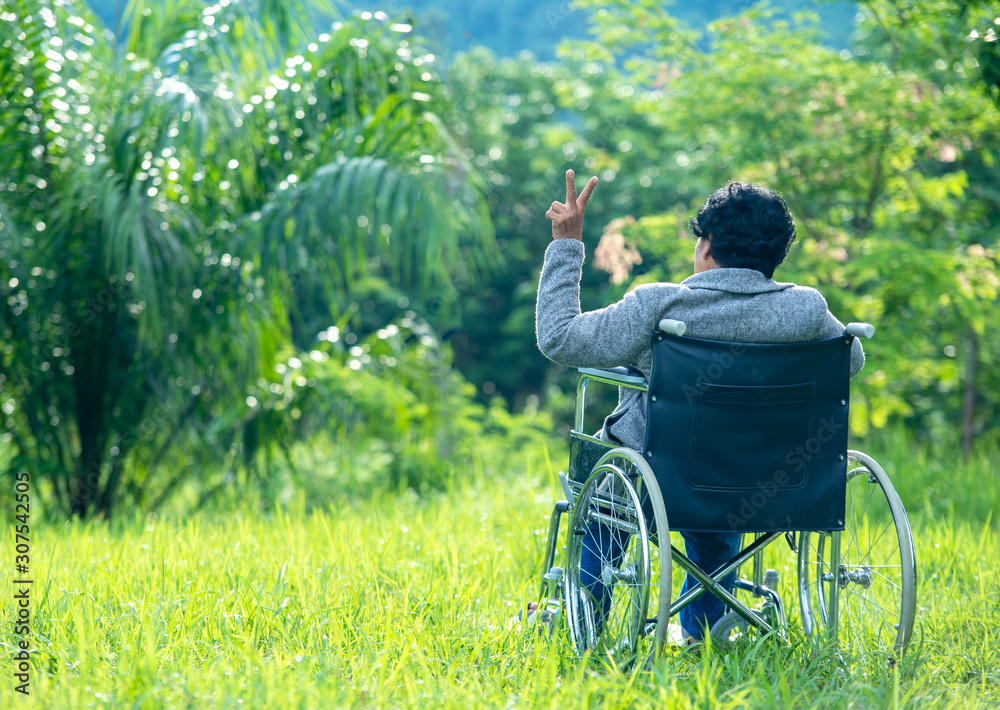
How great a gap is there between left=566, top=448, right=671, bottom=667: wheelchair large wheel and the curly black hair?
1.61ft

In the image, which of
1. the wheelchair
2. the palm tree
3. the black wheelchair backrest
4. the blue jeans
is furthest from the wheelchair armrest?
the palm tree

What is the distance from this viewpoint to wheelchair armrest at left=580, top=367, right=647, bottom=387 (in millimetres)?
1831

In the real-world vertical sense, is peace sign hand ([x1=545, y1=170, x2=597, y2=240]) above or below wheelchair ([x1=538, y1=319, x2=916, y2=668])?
above

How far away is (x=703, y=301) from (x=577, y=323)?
0.88 feet

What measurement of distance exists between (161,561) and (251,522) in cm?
94

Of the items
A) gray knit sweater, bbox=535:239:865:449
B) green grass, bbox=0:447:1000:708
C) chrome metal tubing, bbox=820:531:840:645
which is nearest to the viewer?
green grass, bbox=0:447:1000:708

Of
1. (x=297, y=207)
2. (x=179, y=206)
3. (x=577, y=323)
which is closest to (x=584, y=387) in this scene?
(x=577, y=323)

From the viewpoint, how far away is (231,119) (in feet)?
11.5

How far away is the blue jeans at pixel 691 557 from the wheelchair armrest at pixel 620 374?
1.14 ft

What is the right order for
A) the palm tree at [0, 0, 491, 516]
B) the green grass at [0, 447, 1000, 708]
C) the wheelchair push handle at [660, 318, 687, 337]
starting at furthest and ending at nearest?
the palm tree at [0, 0, 491, 516]
the wheelchair push handle at [660, 318, 687, 337]
the green grass at [0, 447, 1000, 708]

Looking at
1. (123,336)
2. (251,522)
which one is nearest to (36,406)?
(123,336)

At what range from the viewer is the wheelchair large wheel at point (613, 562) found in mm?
1741

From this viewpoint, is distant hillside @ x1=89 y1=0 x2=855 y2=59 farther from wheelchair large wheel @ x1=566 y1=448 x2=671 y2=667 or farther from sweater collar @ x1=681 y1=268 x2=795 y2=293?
wheelchair large wheel @ x1=566 y1=448 x2=671 y2=667

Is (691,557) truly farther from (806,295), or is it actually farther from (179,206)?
(179,206)
